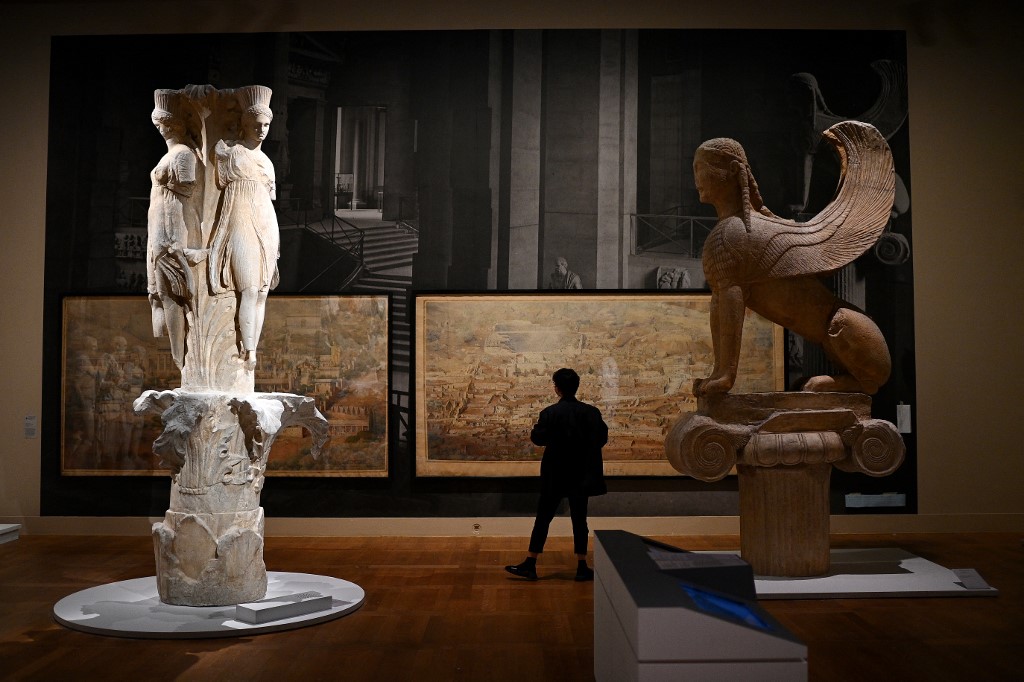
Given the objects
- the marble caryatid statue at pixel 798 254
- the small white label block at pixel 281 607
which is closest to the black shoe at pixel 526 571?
the small white label block at pixel 281 607

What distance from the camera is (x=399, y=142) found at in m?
9.11

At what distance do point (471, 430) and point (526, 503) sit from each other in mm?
885

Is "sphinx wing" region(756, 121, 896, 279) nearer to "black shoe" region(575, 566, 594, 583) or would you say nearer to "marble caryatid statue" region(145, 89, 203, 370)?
"black shoe" region(575, 566, 594, 583)

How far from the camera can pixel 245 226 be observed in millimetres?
5859

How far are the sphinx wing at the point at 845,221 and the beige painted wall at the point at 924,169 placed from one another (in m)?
2.96

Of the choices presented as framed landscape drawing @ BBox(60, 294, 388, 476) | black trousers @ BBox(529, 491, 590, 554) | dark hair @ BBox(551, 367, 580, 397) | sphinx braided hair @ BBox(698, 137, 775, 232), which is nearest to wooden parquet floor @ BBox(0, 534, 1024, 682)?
black trousers @ BBox(529, 491, 590, 554)

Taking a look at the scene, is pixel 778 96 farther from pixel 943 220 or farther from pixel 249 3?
pixel 249 3

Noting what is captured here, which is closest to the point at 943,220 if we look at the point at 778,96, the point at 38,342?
the point at 778,96

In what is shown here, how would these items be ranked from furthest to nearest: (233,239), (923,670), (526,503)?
(526,503)
(233,239)
(923,670)

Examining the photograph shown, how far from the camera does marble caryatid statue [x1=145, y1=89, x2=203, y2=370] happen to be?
580 cm

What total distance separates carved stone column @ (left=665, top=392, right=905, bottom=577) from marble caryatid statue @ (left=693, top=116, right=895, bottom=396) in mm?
355

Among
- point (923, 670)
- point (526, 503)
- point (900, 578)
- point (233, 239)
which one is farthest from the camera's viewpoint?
point (526, 503)

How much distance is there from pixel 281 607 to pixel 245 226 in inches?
94.6

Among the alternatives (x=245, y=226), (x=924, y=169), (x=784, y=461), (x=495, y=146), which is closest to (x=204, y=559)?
(x=245, y=226)
